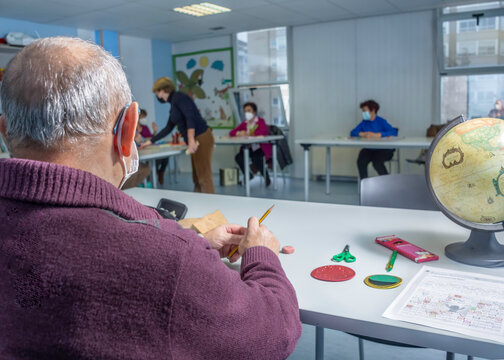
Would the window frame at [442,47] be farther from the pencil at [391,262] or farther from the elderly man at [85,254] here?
the elderly man at [85,254]

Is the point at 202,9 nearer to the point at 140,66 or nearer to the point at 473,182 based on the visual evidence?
the point at 140,66

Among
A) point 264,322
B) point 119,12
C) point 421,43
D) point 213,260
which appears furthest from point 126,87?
point 421,43

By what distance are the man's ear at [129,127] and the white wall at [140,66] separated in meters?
7.61

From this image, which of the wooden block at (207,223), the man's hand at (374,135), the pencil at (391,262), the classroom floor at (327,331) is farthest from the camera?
the man's hand at (374,135)

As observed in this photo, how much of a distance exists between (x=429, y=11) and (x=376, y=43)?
0.85 meters

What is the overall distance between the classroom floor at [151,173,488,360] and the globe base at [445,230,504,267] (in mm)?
1041

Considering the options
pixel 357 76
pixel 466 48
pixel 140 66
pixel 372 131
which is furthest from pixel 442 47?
pixel 140 66

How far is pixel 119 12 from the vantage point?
6234 millimetres

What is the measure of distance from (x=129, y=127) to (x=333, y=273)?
0.68 m

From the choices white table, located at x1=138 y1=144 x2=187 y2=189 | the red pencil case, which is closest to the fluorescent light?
white table, located at x1=138 y1=144 x2=187 y2=189

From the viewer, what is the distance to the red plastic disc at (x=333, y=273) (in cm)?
116

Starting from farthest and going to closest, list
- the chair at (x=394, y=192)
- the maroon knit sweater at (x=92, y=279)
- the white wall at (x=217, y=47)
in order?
the white wall at (x=217, y=47), the chair at (x=394, y=192), the maroon knit sweater at (x=92, y=279)

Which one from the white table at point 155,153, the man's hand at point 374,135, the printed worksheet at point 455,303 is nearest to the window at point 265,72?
the man's hand at point 374,135

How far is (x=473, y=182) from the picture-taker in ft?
3.84
